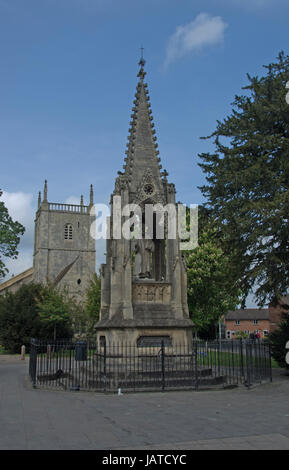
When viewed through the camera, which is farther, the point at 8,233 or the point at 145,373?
the point at 8,233

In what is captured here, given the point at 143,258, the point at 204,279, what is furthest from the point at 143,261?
the point at 204,279

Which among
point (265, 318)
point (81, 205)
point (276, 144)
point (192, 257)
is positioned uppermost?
point (81, 205)

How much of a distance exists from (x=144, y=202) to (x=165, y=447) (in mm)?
10575

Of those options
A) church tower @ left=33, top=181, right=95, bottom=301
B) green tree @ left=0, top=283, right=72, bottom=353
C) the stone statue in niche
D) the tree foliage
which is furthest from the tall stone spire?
church tower @ left=33, top=181, right=95, bottom=301

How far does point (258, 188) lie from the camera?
16141 mm

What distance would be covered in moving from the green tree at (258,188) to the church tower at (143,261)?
8.98ft

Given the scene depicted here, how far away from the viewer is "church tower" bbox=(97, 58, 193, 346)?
44.5ft

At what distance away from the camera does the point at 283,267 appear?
52.7 ft

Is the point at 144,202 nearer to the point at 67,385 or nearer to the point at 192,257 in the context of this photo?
the point at 67,385

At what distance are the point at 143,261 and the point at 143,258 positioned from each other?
129 millimetres

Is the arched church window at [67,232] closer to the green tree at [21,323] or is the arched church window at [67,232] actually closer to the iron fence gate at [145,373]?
the green tree at [21,323]

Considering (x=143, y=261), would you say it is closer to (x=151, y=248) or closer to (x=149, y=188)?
(x=151, y=248)
